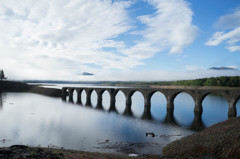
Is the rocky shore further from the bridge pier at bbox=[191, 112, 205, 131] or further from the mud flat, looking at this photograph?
the bridge pier at bbox=[191, 112, 205, 131]

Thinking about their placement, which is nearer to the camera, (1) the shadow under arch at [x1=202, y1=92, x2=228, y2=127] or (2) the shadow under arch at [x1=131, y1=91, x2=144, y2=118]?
(1) the shadow under arch at [x1=202, y1=92, x2=228, y2=127]

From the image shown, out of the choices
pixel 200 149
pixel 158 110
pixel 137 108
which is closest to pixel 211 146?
pixel 200 149

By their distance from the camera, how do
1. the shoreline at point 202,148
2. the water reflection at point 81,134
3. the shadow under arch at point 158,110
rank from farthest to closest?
the shadow under arch at point 158,110 → the water reflection at point 81,134 → the shoreline at point 202,148

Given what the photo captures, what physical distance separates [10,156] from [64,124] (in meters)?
20.2

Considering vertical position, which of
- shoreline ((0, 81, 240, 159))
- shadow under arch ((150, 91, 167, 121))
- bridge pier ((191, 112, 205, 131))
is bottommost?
bridge pier ((191, 112, 205, 131))

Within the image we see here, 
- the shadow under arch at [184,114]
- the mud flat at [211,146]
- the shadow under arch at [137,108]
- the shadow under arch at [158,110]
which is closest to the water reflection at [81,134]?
the mud flat at [211,146]

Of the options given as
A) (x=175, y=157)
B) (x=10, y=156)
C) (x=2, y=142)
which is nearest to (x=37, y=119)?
(x=2, y=142)

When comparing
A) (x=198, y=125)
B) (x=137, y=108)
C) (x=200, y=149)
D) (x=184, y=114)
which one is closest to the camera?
(x=200, y=149)

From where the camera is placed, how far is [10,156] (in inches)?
454

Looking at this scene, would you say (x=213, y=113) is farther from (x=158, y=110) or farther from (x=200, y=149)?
(x=200, y=149)

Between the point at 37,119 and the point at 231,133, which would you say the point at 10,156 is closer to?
the point at 231,133

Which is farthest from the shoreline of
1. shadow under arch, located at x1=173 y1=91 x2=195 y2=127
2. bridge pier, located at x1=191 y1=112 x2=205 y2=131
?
shadow under arch, located at x1=173 y1=91 x2=195 y2=127

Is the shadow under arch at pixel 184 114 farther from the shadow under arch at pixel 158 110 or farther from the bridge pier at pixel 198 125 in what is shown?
the shadow under arch at pixel 158 110

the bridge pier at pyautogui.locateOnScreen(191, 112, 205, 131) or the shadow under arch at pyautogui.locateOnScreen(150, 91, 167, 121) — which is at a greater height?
the shadow under arch at pyautogui.locateOnScreen(150, 91, 167, 121)
